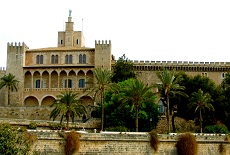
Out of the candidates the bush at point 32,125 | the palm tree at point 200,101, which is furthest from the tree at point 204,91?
the bush at point 32,125

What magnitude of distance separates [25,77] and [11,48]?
16.3ft

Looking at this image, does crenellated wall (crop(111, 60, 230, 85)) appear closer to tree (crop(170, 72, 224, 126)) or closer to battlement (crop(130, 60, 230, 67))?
battlement (crop(130, 60, 230, 67))

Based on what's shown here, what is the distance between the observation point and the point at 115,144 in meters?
35.6

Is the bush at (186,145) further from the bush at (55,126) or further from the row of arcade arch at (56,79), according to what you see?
the row of arcade arch at (56,79)

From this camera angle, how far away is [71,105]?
1913 inches

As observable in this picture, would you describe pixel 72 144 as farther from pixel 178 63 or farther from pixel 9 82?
pixel 178 63

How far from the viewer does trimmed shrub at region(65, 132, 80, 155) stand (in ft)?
113

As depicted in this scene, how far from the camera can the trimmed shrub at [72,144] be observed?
3431 cm

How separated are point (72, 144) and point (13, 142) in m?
5.50

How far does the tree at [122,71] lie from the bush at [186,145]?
2823cm

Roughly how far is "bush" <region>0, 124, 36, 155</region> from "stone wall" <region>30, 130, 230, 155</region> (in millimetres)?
1911

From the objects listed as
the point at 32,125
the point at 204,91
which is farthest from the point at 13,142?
the point at 204,91

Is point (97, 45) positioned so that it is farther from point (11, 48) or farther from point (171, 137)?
point (171, 137)

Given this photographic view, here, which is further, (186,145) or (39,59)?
(39,59)
